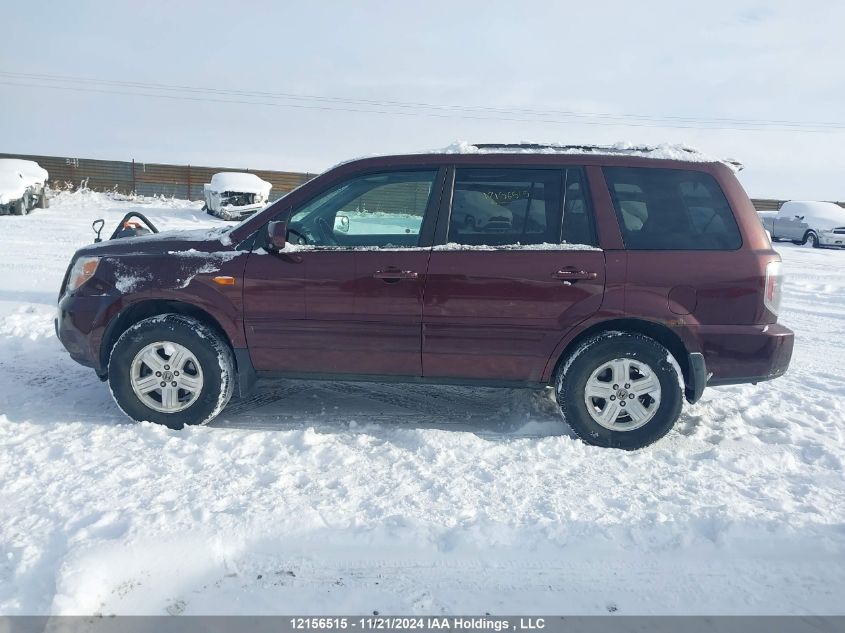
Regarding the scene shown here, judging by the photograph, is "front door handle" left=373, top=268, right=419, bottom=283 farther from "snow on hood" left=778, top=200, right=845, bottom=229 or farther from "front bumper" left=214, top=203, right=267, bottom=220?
"snow on hood" left=778, top=200, right=845, bottom=229

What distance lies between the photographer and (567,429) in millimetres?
4160

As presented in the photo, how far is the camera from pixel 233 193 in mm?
18703

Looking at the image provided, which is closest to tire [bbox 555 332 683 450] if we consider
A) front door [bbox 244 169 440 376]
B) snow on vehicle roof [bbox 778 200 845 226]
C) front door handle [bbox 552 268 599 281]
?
front door handle [bbox 552 268 599 281]

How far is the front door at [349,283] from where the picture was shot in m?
3.87

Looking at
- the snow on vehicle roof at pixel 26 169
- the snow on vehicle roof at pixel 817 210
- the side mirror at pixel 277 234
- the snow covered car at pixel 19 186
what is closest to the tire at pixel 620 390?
the side mirror at pixel 277 234

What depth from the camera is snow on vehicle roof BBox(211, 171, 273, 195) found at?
18828mm

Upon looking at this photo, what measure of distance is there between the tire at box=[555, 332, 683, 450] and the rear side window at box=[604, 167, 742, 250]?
621 millimetres

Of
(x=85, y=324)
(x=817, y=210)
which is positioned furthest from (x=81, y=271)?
(x=817, y=210)

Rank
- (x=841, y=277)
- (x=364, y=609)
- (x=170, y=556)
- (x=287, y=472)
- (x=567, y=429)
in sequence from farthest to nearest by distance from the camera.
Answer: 1. (x=841, y=277)
2. (x=567, y=429)
3. (x=287, y=472)
4. (x=170, y=556)
5. (x=364, y=609)

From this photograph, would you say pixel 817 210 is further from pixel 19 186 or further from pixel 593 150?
pixel 19 186

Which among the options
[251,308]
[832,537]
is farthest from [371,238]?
[832,537]

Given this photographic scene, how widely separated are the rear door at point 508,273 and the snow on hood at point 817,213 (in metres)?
21.2

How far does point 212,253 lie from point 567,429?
8.39 feet

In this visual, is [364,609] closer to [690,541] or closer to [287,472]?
[287,472]
